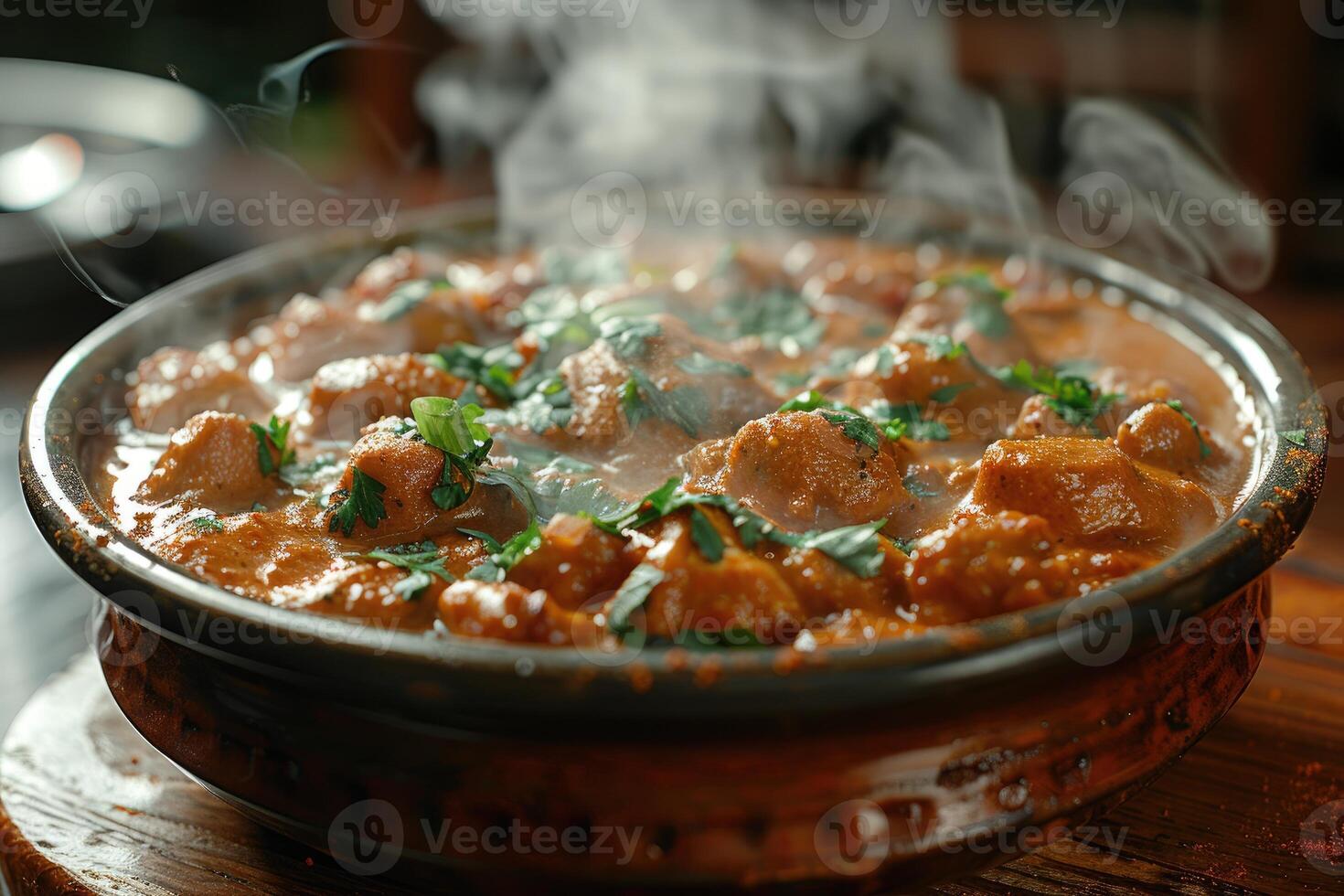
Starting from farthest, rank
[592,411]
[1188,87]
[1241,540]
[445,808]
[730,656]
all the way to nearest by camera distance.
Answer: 1. [1188,87]
2. [592,411]
3. [1241,540]
4. [445,808]
5. [730,656]

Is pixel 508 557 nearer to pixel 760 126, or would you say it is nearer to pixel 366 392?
pixel 366 392

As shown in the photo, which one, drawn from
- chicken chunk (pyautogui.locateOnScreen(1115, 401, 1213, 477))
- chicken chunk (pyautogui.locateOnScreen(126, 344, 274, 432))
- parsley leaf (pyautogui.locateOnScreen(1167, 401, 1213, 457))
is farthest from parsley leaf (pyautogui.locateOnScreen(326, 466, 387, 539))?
parsley leaf (pyautogui.locateOnScreen(1167, 401, 1213, 457))

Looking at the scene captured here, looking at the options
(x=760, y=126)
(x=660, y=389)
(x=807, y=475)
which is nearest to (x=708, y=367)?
(x=660, y=389)

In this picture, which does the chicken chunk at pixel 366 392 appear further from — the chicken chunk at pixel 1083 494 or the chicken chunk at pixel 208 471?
the chicken chunk at pixel 1083 494

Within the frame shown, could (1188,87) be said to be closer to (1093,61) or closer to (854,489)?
(1093,61)

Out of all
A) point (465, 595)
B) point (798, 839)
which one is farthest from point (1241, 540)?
point (465, 595)
